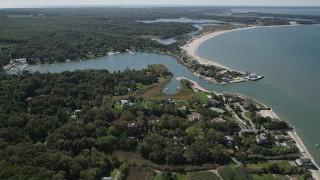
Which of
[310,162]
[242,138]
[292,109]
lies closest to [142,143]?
[242,138]

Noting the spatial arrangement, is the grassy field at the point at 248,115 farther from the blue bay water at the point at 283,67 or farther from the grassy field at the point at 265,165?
the grassy field at the point at 265,165

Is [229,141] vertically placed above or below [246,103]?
below

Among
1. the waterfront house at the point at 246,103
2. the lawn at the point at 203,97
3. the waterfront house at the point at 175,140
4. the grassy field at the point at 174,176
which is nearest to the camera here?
the grassy field at the point at 174,176

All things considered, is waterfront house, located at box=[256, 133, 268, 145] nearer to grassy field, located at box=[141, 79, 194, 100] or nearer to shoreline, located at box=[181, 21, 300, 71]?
grassy field, located at box=[141, 79, 194, 100]

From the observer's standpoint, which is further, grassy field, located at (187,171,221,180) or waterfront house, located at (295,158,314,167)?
waterfront house, located at (295,158,314,167)

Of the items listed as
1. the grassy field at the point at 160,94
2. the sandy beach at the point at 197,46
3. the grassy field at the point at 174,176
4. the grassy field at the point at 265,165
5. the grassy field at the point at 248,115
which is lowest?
the grassy field at the point at 174,176

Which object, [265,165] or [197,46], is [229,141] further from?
[197,46]

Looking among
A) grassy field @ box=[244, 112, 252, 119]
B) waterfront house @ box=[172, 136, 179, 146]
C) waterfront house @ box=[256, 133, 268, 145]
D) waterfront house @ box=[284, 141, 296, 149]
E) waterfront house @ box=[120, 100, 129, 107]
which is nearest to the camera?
waterfront house @ box=[284, 141, 296, 149]

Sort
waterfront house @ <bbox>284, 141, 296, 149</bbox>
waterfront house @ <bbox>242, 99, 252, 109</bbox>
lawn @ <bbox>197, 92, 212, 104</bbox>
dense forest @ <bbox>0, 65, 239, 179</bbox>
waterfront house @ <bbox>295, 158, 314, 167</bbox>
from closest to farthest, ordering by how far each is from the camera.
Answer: dense forest @ <bbox>0, 65, 239, 179</bbox> < waterfront house @ <bbox>295, 158, 314, 167</bbox> < waterfront house @ <bbox>284, 141, 296, 149</bbox> < waterfront house @ <bbox>242, 99, 252, 109</bbox> < lawn @ <bbox>197, 92, 212, 104</bbox>

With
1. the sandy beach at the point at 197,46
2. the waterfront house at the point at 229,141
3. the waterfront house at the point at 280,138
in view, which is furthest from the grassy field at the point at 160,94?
the sandy beach at the point at 197,46

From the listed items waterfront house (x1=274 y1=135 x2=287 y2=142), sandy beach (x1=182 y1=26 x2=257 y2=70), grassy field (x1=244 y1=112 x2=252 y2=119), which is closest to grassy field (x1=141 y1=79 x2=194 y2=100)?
grassy field (x1=244 y1=112 x2=252 y2=119)

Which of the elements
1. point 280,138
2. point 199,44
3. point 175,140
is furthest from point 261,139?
point 199,44

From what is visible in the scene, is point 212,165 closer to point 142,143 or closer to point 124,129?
point 142,143
